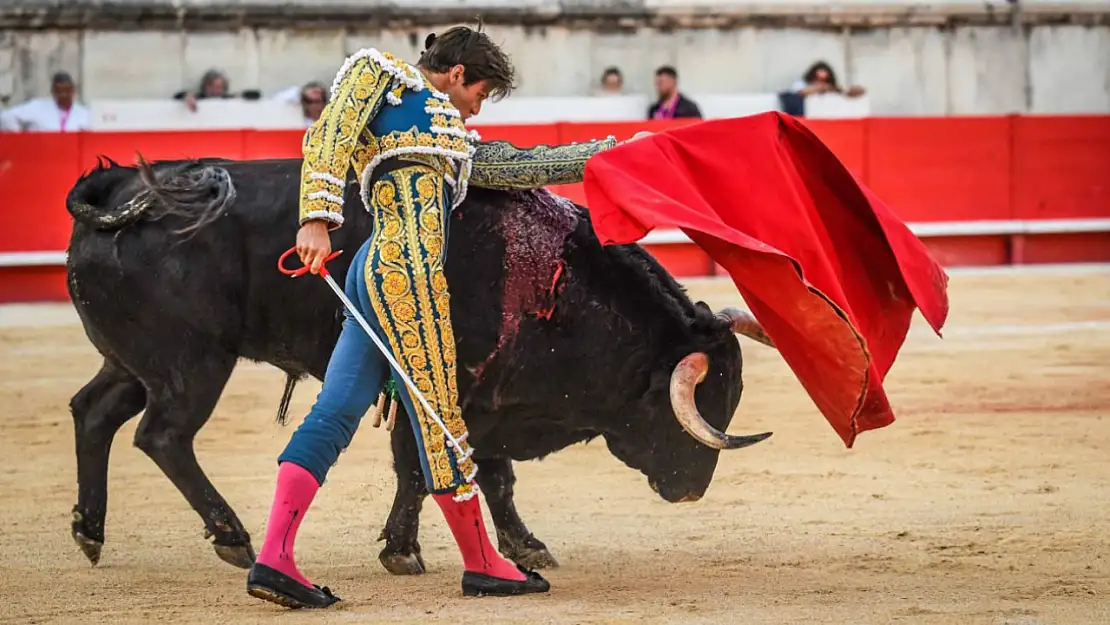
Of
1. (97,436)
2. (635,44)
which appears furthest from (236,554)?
(635,44)

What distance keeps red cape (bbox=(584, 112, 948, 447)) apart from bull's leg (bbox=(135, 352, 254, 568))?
3.54 feet

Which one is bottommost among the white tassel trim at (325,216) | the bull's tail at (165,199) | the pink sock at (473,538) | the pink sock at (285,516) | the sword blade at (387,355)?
the pink sock at (473,538)

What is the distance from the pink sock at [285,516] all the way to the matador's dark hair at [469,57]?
0.82 metres

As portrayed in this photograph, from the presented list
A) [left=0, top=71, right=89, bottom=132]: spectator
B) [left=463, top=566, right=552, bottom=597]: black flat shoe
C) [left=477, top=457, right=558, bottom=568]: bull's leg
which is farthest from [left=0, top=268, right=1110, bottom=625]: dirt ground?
[left=0, top=71, right=89, bottom=132]: spectator

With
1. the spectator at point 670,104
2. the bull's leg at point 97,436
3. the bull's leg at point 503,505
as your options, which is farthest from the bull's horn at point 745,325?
the spectator at point 670,104

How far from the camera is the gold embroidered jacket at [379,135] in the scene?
3.24 meters

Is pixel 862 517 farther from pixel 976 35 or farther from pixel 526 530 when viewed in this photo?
pixel 976 35

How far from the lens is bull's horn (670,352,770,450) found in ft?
12.1

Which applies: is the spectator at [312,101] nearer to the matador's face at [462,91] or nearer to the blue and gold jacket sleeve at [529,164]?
the blue and gold jacket sleeve at [529,164]

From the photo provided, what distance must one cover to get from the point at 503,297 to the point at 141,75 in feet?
28.5

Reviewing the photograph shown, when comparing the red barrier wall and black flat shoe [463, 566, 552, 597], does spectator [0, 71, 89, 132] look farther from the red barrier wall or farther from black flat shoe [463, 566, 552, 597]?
black flat shoe [463, 566, 552, 597]

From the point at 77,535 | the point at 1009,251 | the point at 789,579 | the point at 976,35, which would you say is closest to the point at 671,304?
the point at 789,579

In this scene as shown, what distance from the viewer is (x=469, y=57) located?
342 cm

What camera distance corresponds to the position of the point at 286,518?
3.30 metres
